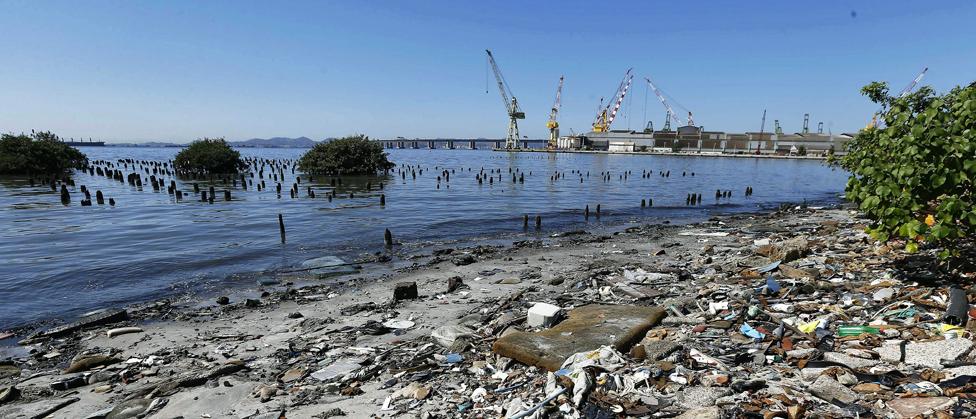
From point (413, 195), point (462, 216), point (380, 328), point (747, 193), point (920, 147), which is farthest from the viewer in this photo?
point (747, 193)

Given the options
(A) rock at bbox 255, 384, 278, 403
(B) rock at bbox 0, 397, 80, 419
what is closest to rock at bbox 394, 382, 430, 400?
(A) rock at bbox 255, 384, 278, 403

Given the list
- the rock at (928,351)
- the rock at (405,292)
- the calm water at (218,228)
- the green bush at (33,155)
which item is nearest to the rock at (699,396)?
the rock at (928,351)

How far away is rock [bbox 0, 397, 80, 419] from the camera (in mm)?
6142

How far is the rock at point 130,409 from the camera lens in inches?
229

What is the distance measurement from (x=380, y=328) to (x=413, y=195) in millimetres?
33124

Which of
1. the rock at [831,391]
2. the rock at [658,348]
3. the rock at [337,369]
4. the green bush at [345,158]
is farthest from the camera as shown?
the green bush at [345,158]

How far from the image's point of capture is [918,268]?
8.05 metres

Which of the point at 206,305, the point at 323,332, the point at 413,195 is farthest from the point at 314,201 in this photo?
the point at 323,332

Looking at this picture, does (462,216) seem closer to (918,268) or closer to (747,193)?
(918,268)

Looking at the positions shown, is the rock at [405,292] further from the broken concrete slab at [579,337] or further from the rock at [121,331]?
the rock at [121,331]

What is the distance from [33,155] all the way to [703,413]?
7284 centimetres

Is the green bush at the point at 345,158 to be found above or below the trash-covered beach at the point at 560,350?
above

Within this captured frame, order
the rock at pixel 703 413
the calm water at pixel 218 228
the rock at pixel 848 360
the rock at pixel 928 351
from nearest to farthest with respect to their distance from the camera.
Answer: the rock at pixel 703 413
the rock at pixel 928 351
the rock at pixel 848 360
the calm water at pixel 218 228

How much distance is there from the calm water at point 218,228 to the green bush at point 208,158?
14242 mm
